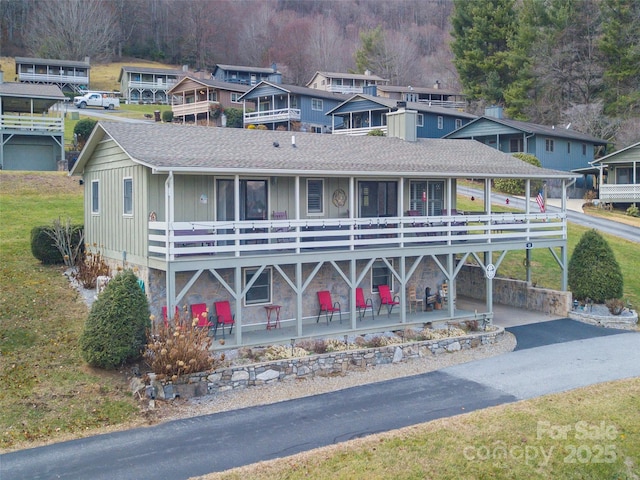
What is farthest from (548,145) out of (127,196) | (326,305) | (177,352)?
(177,352)

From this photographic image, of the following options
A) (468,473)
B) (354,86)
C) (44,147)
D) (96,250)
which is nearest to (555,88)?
(354,86)

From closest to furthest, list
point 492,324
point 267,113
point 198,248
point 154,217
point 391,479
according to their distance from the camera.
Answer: point 391,479 → point 198,248 → point 154,217 → point 492,324 → point 267,113

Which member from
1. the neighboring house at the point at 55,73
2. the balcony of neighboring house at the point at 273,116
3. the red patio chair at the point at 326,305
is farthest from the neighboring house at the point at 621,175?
the neighboring house at the point at 55,73

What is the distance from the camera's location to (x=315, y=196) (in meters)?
20.6

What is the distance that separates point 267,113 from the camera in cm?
5806

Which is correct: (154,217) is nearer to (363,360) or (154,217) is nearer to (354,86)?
(363,360)

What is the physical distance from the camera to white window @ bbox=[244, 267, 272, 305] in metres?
19.0

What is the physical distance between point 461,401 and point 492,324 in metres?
7.01

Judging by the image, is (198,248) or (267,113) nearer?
(198,248)

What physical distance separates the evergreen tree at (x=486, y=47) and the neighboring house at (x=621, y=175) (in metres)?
21.6

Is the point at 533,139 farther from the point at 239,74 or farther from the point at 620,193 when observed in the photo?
the point at 239,74

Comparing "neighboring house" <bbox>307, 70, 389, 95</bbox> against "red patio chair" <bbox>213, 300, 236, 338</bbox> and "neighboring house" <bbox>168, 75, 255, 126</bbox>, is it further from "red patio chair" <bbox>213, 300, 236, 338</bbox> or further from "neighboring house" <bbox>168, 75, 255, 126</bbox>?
"red patio chair" <bbox>213, 300, 236, 338</bbox>

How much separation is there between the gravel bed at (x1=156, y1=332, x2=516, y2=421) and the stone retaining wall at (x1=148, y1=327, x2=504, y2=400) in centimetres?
15

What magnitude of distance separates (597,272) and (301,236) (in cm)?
1171
